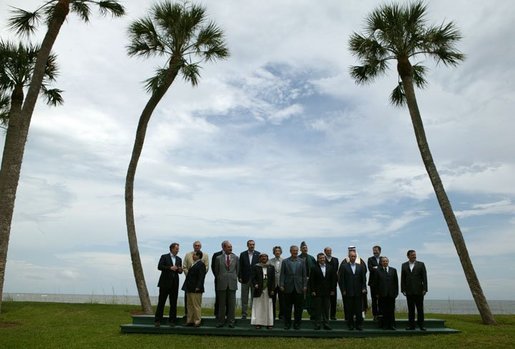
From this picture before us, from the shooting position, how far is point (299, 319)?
12172 mm

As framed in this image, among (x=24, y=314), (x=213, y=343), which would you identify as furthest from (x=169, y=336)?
(x=24, y=314)

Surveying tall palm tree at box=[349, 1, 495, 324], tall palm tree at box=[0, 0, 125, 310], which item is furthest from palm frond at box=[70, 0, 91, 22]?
tall palm tree at box=[349, 1, 495, 324]

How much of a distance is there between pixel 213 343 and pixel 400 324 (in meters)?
4.98

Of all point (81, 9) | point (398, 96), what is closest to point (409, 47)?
point (398, 96)

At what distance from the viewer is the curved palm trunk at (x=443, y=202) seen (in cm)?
1495

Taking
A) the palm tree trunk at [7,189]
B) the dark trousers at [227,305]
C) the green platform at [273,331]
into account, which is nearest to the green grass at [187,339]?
the green platform at [273,331]

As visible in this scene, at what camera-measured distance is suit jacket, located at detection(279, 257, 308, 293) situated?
Result: 473 inches

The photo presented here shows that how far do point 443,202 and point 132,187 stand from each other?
1061 centimetres

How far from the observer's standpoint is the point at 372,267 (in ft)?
42.7

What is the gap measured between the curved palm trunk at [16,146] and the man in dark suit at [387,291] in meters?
10.2

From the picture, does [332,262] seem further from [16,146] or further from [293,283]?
[16,146]

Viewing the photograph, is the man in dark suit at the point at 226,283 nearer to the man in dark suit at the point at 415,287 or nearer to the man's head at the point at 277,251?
the man's head at the point at 277,251

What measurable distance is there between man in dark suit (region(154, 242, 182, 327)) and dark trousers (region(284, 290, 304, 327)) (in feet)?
9.00

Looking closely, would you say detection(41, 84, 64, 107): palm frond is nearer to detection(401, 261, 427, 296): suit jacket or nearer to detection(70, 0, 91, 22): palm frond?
detection(70, 0, 91, 22): palm frond
